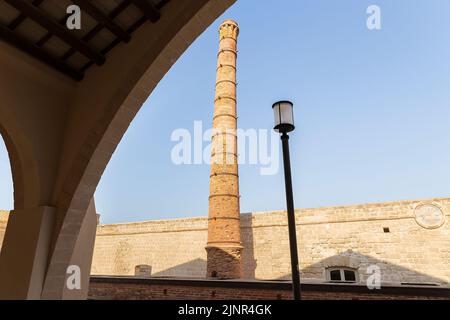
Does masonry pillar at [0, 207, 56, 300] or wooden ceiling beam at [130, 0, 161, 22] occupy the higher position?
wooden ceiling beam at [130, 0, 161, 22]

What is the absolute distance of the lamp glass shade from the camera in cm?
321

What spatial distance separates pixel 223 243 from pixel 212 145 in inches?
176

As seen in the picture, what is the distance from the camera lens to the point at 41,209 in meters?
3.24

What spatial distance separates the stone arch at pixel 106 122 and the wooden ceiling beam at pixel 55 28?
0.19 meters

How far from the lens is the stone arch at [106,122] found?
117 inches

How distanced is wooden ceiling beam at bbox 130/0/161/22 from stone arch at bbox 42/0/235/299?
0.25 feet

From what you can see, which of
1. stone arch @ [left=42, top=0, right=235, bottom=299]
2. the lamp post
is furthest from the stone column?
the lamp post

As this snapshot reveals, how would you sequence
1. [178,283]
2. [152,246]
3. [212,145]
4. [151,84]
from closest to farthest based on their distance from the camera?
[151,84] → [178,283] → [212,145] → [152,246]

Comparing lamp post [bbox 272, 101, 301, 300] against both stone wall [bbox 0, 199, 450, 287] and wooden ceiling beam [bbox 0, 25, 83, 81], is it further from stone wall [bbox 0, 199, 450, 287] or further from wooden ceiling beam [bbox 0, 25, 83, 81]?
stone wall [bbox 0, 199, 450, 287]

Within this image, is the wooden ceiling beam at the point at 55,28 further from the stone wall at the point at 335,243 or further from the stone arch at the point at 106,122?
the stone wall at the point at 335,243

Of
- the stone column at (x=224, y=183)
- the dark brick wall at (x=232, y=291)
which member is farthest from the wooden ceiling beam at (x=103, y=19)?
the stone column at (x=224, y=183)
